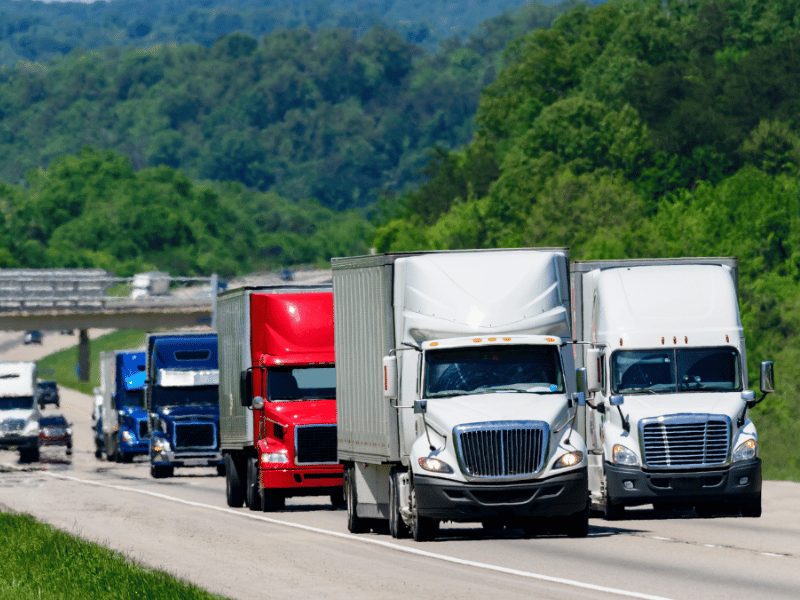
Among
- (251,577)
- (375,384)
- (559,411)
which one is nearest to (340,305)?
(375,384)

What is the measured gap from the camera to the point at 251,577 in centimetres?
1739

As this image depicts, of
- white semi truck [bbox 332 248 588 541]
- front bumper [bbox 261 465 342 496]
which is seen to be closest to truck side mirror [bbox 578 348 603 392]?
white semi truck [bbox 332 248 588 541]

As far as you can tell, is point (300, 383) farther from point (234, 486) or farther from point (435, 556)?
point (435, 556)

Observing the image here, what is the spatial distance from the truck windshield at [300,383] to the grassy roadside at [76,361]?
8759 cm

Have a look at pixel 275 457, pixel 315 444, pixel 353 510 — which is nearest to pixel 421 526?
pixel 353 510

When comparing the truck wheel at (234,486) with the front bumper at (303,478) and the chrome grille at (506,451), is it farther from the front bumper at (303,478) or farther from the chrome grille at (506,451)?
the chrome grille at (506,451)

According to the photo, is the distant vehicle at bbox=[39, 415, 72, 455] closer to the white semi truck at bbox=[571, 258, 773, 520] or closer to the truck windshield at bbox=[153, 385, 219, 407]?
the truck windshield at bbox=[153, 385, 219, 407]

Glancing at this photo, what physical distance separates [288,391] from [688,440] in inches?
275

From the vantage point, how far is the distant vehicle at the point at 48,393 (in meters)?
102

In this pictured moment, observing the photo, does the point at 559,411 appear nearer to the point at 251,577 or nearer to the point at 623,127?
the point at 251,577

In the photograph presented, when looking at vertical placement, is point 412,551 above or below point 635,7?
below

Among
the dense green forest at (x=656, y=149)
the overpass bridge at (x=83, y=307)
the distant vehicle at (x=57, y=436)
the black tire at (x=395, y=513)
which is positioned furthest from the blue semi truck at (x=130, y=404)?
the overpass bridge at (x=83, y=307)

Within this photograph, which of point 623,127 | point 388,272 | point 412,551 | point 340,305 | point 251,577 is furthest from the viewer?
point 623,127

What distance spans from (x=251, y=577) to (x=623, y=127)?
Result: 268 ft
